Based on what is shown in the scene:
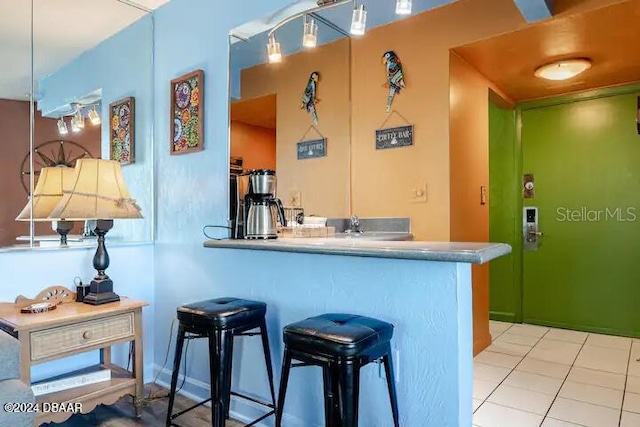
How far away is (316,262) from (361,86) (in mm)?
1772

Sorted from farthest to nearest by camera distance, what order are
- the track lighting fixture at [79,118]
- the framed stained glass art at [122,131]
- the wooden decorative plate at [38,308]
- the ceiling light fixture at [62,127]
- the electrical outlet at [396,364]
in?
the framed stained glass art at [122,131] < the track lighting fixture at [79,118] < the ceiling light fixture at [62,127] < the wooden decorative plate at [38,308] < the electrical outlet at [396,364]

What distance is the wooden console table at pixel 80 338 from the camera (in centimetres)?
193

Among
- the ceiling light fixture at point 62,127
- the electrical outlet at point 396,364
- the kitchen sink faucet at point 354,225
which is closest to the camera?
the electrical outlet at point 396,364

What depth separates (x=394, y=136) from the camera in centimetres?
310

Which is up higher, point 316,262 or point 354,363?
point 316,262

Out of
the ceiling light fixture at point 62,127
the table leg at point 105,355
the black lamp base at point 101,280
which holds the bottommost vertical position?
the table leg at point 105,355

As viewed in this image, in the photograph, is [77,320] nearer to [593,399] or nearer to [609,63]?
[593,399]

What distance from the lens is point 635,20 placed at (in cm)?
254

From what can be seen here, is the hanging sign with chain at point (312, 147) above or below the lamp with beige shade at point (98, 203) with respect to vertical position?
above

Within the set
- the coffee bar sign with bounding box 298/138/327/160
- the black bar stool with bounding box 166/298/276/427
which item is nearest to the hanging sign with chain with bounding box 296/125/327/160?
the coffee bar sign with bounding box 298/138/327/160

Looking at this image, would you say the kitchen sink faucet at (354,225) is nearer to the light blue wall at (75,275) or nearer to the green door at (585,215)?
the light blue wall at (75,275)

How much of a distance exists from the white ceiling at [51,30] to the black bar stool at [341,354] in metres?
2.15

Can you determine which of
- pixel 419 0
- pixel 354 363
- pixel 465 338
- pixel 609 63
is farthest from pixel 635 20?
pixel 354 363

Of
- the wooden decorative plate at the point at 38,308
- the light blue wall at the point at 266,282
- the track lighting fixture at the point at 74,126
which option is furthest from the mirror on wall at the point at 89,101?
the wooden decorative plate at the point at 38,308
